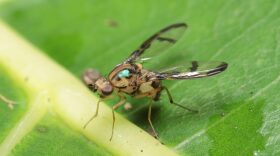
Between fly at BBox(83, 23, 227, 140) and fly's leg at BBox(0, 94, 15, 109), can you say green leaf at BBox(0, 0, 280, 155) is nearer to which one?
fly's leg at BBox(0, 94, 15, 109)

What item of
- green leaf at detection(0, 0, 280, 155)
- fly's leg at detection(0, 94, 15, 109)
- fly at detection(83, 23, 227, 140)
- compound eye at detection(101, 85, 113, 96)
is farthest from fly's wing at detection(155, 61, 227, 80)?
fly's leg at detection(0, 94, 15, 109)

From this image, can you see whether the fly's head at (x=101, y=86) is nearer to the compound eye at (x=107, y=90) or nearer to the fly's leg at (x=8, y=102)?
the compound eye at (x=107, y=90)

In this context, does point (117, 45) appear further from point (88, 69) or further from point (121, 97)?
point (121, 97)

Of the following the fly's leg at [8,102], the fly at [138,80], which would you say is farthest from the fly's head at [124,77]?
the fly's leg at [8,102]

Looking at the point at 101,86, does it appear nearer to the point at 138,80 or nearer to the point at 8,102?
the point at 138,80

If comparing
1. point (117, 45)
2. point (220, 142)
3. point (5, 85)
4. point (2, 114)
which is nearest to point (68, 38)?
point (117, 45)
